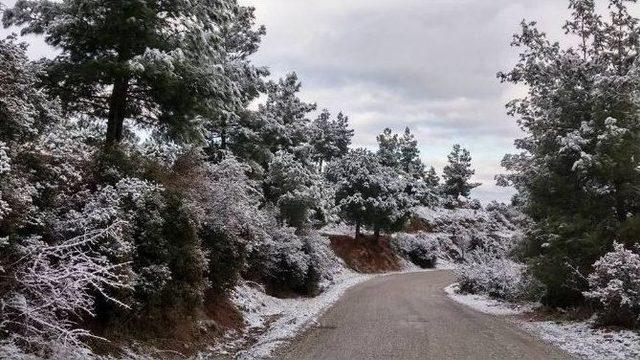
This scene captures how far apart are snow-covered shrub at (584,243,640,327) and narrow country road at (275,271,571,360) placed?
2.18 m

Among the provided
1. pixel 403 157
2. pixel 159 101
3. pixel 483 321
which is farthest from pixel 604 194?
pixel 403 157

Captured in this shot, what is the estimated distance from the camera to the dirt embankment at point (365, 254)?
50.3 meters

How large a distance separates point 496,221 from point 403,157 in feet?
60.6

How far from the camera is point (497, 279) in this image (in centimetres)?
2519

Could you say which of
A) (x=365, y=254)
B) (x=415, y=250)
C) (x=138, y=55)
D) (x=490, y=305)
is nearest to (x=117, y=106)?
(x=138, y=55)

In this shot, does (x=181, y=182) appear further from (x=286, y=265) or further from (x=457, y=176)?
(x=457, y=176)

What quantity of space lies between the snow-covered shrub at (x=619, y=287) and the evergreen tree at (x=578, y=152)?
1.79 metres

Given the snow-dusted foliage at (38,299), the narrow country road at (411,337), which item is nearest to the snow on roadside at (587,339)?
the narrow country road at (411,337)

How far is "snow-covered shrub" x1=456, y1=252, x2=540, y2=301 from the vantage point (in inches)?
876

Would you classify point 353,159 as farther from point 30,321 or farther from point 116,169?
point 30,321

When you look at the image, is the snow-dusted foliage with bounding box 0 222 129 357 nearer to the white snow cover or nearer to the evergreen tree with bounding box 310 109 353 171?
the white snow cover

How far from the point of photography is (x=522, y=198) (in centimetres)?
2138

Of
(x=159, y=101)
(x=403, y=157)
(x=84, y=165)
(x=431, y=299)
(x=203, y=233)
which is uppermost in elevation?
(x=403, y=157)

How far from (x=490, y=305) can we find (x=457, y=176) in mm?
71500
